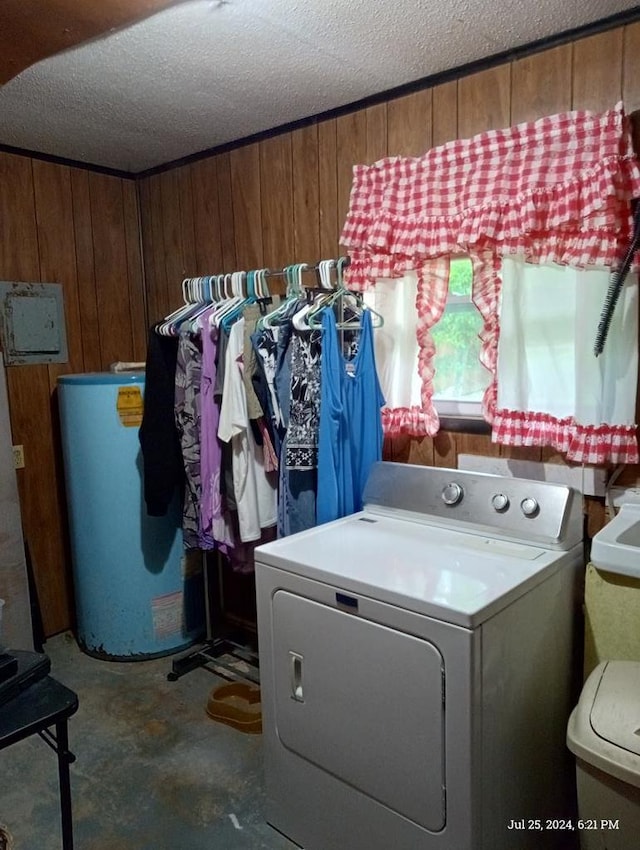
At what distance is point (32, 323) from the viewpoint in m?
2.92

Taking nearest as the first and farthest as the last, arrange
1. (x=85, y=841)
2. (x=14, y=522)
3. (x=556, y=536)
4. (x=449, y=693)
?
(x=449, y=693), (x=556, y=536), (x=85, y=841), (x=14, y=522)

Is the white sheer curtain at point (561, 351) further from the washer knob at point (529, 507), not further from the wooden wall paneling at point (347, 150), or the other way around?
the wooden wall paneling at point (347, 150)

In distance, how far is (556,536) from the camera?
171 cm

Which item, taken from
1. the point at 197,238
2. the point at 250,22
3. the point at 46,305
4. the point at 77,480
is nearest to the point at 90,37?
the point at 250,22

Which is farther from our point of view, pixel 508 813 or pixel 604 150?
pixel 604 150

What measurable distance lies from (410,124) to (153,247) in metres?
1.55

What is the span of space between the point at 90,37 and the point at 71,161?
1.29 metres

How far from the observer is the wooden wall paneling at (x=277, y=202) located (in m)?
2.61

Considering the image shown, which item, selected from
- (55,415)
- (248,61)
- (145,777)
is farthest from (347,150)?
(145,777)

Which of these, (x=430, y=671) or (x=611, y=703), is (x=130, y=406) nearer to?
(x=430, y=671)

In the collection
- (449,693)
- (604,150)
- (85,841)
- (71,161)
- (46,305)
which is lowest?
(85,841)

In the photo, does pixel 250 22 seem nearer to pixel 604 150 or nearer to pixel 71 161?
pixel 604 150

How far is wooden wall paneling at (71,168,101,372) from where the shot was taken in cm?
306

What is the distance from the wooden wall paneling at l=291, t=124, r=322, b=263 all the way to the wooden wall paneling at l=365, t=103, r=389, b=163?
25 cm
